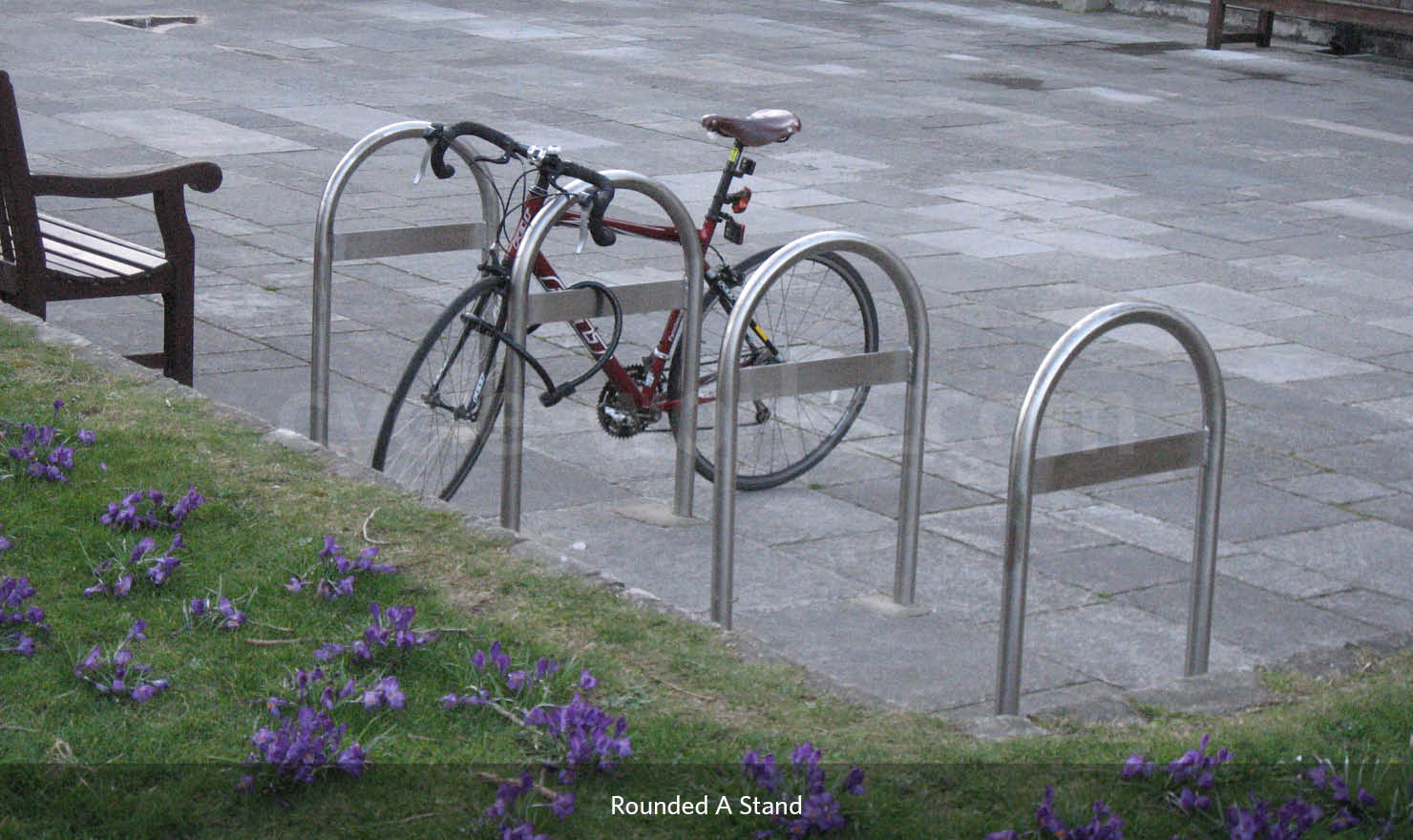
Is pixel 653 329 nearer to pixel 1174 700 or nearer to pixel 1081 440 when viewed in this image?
pixel 1081 440

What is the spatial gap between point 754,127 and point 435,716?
8.83 ft

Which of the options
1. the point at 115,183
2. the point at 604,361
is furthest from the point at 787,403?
the point at 115,183

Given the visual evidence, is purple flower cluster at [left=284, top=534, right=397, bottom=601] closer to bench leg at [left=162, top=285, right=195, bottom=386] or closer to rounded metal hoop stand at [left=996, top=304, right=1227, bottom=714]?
rounded metal hoop stand at [left=996, top=304, right=1227, bottom=714]

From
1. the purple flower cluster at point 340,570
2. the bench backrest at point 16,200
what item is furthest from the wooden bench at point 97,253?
the purple flower cluster at point 340,570

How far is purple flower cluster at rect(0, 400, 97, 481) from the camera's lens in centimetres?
420

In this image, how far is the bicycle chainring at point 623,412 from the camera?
524cm

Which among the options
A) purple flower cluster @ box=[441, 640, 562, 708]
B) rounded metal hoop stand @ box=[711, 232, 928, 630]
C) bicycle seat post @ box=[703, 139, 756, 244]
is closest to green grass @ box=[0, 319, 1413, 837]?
purple flower cluster @ box=[441, 640, 562, 708]

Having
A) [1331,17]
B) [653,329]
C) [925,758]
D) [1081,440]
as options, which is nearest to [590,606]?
[925,758]

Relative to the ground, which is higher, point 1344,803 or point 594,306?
point 594,306

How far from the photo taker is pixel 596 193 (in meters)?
4.71

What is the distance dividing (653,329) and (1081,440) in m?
1.83

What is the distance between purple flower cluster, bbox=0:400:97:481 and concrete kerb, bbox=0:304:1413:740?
506mm

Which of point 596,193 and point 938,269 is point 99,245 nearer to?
point 596,193

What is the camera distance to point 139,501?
3994 mm
